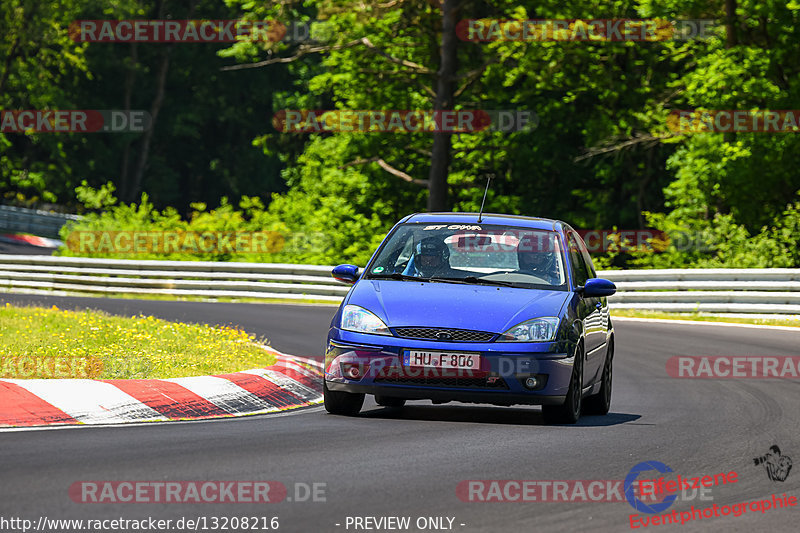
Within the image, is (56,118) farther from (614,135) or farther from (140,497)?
(140,497)

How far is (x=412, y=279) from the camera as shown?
11.0 m

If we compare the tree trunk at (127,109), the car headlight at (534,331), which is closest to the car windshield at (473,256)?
the car headlight at (534,331)

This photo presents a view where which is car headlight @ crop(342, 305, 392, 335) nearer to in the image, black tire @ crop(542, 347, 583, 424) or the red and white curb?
the red and white curb

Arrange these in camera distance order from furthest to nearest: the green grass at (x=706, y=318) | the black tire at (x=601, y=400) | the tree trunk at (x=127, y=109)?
1. the tree trunk at (x=127, y=109)
2. the green grass at (x=706, y=318)
3. the black tire at (x=601, y=400)

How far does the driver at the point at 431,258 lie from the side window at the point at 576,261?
107 cm

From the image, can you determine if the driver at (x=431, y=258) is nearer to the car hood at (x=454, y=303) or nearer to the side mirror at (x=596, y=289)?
the car hood at (x=454, y=303)

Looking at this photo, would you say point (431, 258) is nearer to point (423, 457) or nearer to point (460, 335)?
point (460, 335)

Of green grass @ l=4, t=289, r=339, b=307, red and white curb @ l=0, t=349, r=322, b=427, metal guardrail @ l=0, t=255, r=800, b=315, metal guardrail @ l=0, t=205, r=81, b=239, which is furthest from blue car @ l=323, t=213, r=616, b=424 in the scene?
metal guardrail @ l=0, t=205, r=81, b=239

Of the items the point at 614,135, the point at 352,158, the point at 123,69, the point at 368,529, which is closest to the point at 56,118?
the point at 123,69

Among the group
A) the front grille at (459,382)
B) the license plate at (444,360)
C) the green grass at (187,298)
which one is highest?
the license plate at (444,360)

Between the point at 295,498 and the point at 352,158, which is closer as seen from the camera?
the point at 295,498

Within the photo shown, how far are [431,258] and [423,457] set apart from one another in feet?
10.1

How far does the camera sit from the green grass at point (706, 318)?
24.1 meters

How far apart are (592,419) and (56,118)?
62.6 meters
